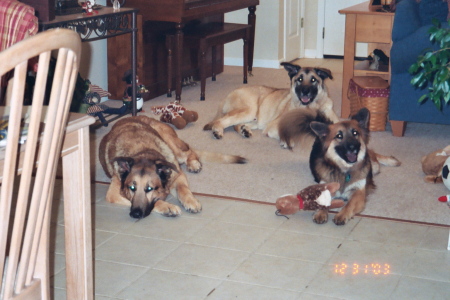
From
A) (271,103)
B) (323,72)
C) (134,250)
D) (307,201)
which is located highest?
(323,72)

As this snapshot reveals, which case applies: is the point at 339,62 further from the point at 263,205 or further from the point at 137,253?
the point at 137,253

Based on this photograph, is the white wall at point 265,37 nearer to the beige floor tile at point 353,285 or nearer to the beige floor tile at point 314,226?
the beige floor tile at point 314,226

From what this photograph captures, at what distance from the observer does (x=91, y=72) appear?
5066mm

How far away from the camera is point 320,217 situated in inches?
113

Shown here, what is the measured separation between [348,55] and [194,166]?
1.85 meters

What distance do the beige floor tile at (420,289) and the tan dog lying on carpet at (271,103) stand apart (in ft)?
6.67

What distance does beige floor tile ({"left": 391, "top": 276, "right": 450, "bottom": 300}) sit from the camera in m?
2.21

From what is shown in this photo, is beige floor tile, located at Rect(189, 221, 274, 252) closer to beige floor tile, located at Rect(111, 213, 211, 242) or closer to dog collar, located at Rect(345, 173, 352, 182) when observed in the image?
beige floor tile, located at Rect(111, 213, 211, 242)

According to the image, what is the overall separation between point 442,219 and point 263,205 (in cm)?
86

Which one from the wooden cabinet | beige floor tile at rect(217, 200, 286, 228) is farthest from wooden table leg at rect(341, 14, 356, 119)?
beige floor tile at rect(217, 200, 286, 228)

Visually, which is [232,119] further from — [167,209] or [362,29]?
[167,209]

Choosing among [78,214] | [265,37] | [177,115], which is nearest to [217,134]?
[177,115]

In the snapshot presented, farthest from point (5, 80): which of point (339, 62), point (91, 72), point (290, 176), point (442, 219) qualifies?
point (339, 62)

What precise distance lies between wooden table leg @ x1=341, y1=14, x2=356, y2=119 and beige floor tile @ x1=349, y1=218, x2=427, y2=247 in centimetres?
207
